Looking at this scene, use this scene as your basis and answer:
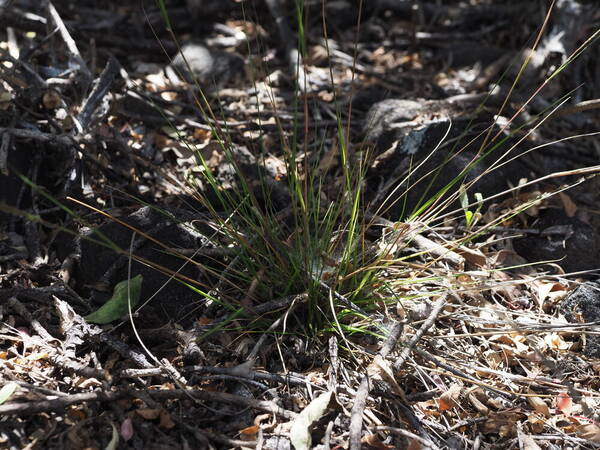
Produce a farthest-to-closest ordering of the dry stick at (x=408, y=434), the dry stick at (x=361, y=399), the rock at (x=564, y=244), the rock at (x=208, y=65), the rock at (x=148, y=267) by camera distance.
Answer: the rock at (x=208, y=65), the rock at (x=564, y=244), the rock at (x=148, y=267), the dry stick at (x=408, y=434), the dry stick at (x=361, y=399)

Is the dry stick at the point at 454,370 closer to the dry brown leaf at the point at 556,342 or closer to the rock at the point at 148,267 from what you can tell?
the dry brown leaf at the point at 556,342

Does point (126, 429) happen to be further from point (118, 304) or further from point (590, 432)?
point (590, 432)

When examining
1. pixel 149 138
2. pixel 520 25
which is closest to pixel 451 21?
pixel 520 25

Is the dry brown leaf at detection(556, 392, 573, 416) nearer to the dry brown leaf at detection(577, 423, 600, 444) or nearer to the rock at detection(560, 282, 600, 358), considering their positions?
the dry brown leaf at detection(577, 423, 600, 444)

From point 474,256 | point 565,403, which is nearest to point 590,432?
point 565,403

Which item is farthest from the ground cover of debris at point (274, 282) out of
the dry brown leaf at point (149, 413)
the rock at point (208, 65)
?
the rock at point (208, 65)

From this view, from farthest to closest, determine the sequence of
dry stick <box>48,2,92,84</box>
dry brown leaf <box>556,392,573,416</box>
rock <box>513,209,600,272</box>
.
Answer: dry stick <box>48,2,92,84</box> → rock <box>513,209,600,272</box> → dry brown leaf <box>556,392,573,416</box>

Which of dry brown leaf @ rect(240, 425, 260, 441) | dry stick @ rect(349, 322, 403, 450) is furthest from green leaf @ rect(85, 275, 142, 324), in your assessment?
dry stick @ rect(349, 322, 403, 450)

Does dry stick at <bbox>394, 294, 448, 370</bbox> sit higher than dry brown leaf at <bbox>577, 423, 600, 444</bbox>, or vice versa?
dry stick at <bbox>394, 294, 448, 370</bbox>
